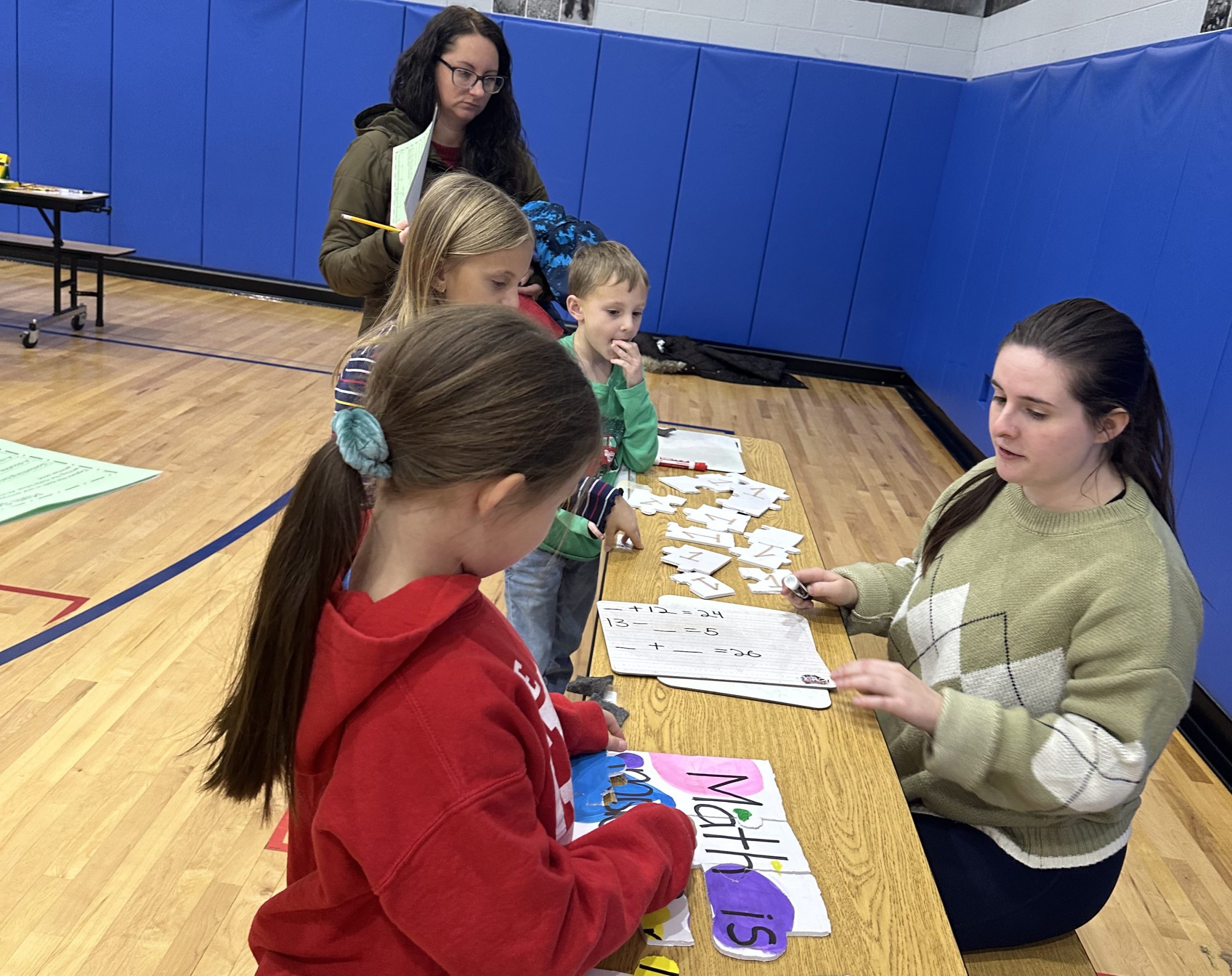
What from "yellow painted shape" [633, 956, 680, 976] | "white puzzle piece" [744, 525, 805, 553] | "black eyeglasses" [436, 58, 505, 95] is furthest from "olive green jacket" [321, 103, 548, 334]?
"yellow painted shape" [633, 956, 680, 976]

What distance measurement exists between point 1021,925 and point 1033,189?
14.5 ft

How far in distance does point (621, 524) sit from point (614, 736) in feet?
2.14

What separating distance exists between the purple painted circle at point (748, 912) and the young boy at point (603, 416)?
1.12 metres

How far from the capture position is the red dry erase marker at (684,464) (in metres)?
2.40

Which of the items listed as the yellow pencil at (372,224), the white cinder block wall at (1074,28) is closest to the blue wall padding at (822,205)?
the white cinder block wall at (1074,28)

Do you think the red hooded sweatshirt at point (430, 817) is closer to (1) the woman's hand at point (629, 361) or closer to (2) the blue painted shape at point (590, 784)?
(2) the blue painted shape at point (590, 784)

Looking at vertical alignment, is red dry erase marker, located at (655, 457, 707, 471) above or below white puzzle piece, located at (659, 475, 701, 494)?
above

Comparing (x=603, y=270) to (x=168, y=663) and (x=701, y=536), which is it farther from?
(x=168, y=663)

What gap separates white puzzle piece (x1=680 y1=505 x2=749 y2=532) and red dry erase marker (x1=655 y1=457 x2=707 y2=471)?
10.0 inches

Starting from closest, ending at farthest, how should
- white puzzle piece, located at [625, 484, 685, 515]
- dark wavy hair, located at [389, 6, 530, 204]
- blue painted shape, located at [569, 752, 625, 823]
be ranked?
blue painted shape, located at [569, 752, 625, 823] → white puzzle piece, located at [625, 484, 685, 515] → dark wavy hair, located at [389, 6, 530, 204]

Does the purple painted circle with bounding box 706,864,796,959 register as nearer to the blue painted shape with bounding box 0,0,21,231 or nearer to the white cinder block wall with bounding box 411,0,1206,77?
the white cinder block wall with bounding box 411,0,1206,77

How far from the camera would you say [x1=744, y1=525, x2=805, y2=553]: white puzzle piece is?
1958mm

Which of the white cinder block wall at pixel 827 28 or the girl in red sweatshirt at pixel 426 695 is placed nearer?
the girl in red sweatshirt at pixel 426 695

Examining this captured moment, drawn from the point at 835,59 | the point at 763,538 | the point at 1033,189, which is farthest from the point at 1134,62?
the point at 763,538
